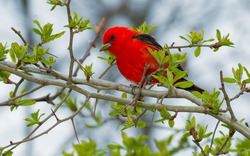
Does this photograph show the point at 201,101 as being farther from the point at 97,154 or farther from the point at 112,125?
the point at 112,125

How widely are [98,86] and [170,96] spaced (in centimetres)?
50

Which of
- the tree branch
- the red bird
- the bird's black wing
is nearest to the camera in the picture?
the tree branch

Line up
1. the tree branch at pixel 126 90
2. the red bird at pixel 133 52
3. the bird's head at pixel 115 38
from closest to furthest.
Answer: the tree branch at pixel 126 90, the red bird at pixel 133 52, the bird's head at pixel 115 38

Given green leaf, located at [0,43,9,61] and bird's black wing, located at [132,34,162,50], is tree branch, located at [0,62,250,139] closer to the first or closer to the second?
green leaf, located at [0,43,9,61]

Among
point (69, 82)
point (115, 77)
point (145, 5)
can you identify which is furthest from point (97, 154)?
point (145, 5)

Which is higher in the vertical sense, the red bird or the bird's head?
the bird's head

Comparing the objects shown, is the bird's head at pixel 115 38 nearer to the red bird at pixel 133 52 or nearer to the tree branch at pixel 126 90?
the red bird at pixel 133 52

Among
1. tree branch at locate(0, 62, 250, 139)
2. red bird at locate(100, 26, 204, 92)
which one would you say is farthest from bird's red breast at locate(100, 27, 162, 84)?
tree branch at locate(0, 62, 250, 139)

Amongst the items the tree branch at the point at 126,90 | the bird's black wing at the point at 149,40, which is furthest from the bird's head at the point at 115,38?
the tree branch at the point at 126,90

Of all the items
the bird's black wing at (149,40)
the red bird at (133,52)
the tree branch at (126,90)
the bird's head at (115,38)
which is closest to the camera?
the tree branch at (126,90)

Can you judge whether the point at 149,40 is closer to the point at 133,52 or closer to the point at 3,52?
the point at 133,52

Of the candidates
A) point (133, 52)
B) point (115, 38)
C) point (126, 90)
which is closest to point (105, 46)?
point (115, 38)

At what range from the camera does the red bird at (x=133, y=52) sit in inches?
206

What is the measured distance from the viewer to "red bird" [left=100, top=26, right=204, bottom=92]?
5.23 m
